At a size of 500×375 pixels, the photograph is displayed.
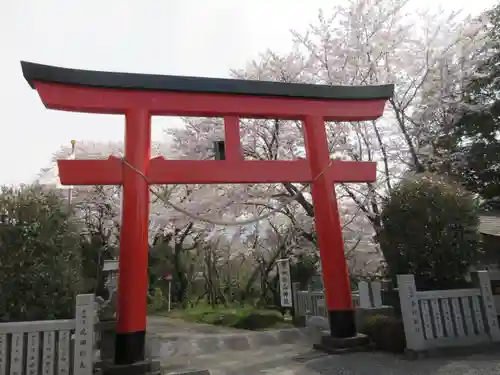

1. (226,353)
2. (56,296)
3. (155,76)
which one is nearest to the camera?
(56,296)

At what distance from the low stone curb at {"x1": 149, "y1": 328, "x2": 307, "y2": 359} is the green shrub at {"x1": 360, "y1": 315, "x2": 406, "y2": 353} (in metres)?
2.23

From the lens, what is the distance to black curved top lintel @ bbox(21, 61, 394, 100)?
561 centimetres

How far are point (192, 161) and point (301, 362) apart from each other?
3.55 m

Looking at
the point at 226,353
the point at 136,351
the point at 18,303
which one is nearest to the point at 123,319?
the point at 136,351

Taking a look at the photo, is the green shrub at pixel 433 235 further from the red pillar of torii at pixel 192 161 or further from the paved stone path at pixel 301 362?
the paved stone path at pixel 301 362

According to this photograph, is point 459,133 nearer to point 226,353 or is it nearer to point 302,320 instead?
point 302,320

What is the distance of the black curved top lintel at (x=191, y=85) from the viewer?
561 centimetres

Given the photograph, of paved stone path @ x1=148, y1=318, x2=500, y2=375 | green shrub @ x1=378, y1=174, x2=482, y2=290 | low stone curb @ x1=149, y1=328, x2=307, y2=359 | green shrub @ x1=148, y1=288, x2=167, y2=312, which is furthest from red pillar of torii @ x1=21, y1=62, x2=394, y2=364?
green shrub @ x1=148, y1=288, x2=167, y2=312

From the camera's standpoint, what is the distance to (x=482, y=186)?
1281 cm

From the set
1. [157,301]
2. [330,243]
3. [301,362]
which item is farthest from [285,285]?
[157,301]

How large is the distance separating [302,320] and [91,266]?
11.7 meters

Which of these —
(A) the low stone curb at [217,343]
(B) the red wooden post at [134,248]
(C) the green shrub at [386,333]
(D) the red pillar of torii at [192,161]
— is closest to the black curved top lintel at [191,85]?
(D) the red pillar of torii at [192,161]

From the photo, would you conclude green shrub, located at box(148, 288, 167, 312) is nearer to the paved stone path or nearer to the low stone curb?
the low stone curb

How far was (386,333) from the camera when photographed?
19.9 feet
